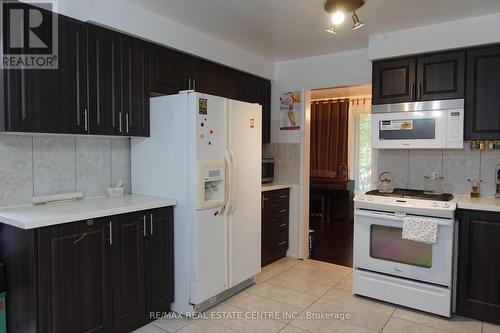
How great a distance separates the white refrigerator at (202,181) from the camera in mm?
2686

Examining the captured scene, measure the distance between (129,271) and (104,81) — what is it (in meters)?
1.42

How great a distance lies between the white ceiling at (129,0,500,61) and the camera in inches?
106

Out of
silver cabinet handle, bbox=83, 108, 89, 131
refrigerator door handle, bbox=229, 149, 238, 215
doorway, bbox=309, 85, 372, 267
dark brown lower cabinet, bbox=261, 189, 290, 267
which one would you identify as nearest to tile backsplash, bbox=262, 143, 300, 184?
dark brown lower cabinet, bbox=261, 189, 290, 267

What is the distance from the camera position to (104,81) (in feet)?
8.47

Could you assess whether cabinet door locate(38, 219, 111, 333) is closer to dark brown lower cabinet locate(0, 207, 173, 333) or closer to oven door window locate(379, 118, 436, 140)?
dark brown lower cabinet locate(0, 207, 173, 333)

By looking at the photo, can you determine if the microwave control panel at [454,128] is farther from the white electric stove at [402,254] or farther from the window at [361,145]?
the window at [361,145]

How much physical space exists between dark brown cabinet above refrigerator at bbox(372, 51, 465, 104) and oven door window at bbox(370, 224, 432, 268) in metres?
1.26

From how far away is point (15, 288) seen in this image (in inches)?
82.9

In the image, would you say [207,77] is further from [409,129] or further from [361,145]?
[361,145]

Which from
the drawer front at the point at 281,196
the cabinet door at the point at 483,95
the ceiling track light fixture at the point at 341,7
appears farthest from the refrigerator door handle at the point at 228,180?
the cabinet door at the point at 483,95

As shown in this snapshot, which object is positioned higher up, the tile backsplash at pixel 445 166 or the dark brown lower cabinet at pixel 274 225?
the tile backsplash at pixel 445 166

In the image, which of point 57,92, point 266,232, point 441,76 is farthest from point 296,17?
point 266,232

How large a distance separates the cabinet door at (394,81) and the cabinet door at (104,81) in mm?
2407

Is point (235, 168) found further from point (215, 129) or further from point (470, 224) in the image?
point (470, 224)
